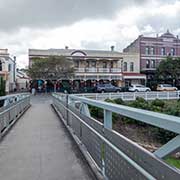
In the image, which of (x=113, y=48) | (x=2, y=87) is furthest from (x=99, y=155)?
(x=113, y=48)

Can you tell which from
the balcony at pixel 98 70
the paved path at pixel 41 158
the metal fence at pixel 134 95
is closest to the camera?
the paved path at pixel 41 158

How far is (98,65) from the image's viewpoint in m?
57.1

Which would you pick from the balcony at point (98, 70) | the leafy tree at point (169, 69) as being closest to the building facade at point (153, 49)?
the leafy tree at point (169, 69)

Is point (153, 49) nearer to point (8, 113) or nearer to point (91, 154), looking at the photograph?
point (8, 113)

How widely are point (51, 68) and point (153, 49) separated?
2329 cm

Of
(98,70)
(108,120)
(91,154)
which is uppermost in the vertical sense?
(98,70)

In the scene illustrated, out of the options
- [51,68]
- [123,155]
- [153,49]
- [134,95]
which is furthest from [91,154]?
[153,49]

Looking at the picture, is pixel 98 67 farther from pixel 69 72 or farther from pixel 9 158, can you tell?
pixel 9 158

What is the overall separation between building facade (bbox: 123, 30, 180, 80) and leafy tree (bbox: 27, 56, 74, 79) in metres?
17.9

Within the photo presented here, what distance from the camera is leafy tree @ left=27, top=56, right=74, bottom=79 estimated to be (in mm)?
46781

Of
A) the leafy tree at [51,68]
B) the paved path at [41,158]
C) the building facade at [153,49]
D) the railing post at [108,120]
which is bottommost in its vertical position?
the paved path at [41,158]

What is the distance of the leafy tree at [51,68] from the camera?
46.8 meters

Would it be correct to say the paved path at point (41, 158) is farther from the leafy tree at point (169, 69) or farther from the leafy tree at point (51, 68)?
the leafy tree at point (169, 69)

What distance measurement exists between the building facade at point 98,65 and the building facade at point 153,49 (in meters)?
1.72
